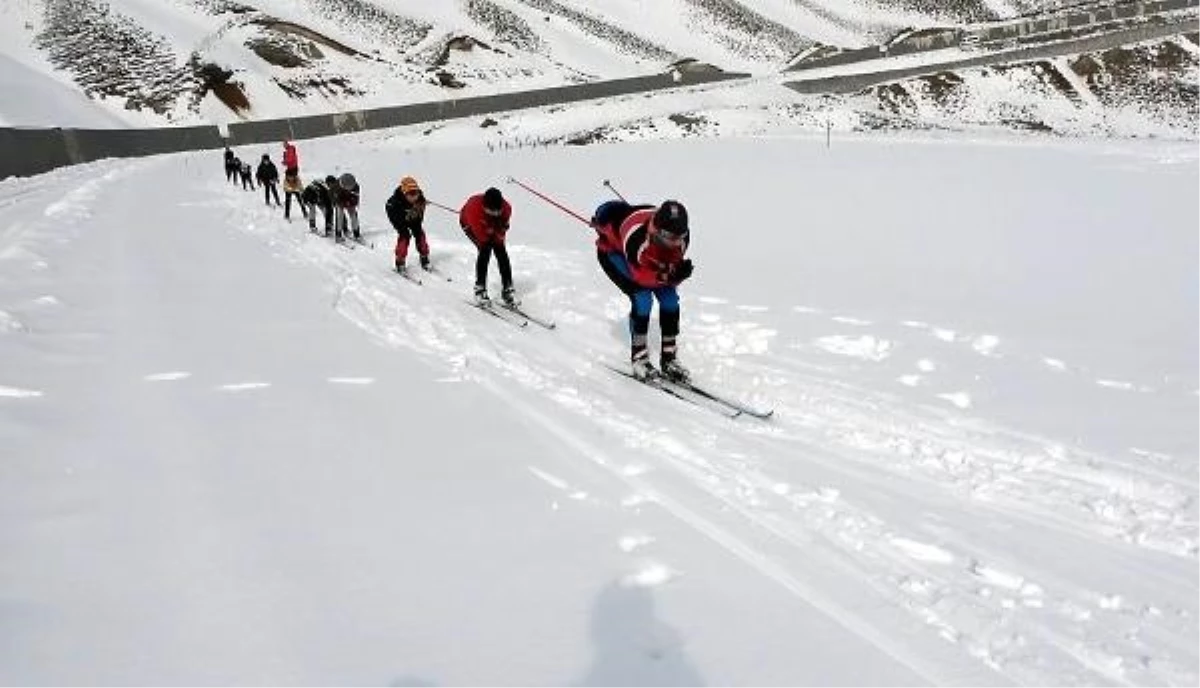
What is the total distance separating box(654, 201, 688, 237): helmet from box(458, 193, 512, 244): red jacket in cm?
333

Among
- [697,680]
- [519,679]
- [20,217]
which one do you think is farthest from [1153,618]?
[20,217]

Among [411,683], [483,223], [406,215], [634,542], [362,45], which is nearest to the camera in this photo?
[411,683]

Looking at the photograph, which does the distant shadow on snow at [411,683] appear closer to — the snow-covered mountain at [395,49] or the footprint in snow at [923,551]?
the footprint in snow at [923,551]

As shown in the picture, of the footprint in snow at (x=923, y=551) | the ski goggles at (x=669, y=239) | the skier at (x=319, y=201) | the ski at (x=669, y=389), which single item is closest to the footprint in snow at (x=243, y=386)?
the ski at (x=669, y=389)

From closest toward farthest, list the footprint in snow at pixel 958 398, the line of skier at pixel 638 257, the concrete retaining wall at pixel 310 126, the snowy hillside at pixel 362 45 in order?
the footprint in snow at pixel 958 398 < the line of skier at pixel 638 257 < the concrete retaining wall at pixel 310 126 < the snowy hillside at pixel 362 45

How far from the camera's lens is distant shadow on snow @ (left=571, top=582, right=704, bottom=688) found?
3.13 m

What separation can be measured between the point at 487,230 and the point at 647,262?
325cm

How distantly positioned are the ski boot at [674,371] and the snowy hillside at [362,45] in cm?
4200

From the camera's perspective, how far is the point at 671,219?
21.2ft

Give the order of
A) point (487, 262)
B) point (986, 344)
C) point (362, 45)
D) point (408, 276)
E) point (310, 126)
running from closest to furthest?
point (986, 344) → point (487, 262) → point (408, 276) → point (310, 126) → point (362, 45)

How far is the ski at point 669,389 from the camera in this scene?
641 cm

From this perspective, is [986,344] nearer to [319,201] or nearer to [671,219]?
[671,219]

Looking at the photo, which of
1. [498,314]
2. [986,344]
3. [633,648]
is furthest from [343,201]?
[633,648]

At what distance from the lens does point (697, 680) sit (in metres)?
3.14
